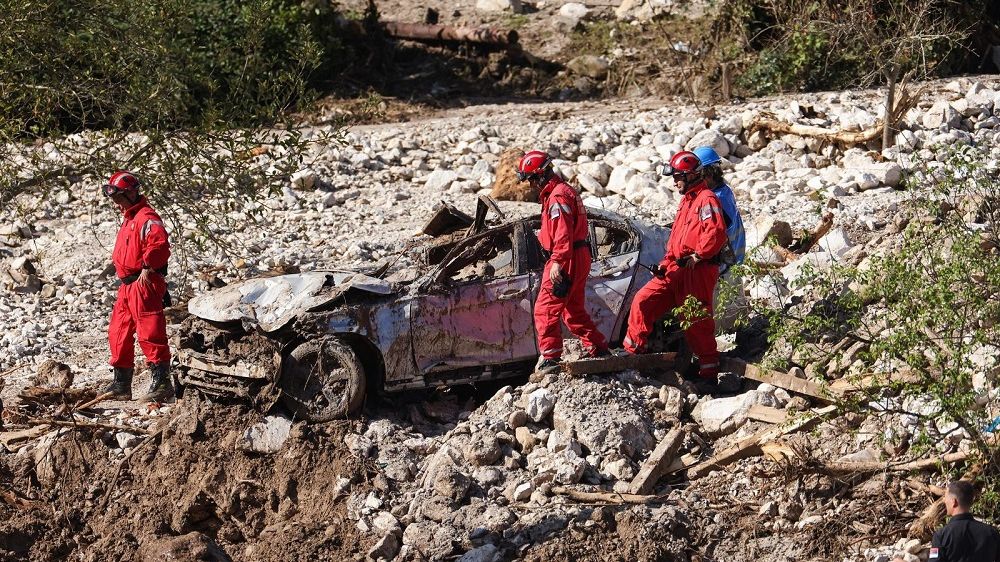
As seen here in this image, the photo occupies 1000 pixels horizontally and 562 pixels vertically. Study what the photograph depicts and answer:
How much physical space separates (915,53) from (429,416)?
10316mm

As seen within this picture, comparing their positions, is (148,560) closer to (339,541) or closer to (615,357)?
(339,541)

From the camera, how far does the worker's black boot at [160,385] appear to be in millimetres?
10633

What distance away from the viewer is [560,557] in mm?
8219

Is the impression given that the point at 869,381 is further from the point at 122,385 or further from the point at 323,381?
the point at 122,385

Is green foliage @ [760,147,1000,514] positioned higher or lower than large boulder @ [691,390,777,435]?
higher

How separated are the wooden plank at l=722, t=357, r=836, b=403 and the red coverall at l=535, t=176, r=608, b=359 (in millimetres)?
1172

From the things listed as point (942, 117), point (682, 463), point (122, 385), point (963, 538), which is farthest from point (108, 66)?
point (942, 117)

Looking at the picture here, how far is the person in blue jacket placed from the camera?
1009 cm

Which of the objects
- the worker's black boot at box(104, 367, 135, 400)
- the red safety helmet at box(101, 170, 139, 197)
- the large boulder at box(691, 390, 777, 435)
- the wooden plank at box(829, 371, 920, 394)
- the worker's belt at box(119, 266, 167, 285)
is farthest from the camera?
the worker's black boot at box(104, 367, 135, 400)

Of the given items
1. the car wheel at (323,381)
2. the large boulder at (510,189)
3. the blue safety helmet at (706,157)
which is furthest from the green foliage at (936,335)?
the large boulder at (510,189)

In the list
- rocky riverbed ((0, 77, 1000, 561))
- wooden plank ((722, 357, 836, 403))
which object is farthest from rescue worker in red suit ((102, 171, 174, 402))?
wooden plank ((722, 357, 836, 403))

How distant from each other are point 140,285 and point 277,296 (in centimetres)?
122

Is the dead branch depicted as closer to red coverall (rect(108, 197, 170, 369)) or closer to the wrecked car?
the wrecked car

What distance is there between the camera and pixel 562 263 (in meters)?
9.65
